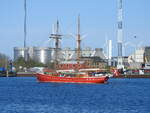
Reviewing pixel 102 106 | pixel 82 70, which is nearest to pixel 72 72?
pixel 82 70

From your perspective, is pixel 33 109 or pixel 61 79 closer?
pixel 33 109

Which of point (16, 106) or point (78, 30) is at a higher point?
point (78, 30)

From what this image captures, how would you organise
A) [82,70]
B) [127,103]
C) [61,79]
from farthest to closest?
[82,70] → [61,79] → [127,103]

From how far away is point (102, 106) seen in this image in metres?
57.9

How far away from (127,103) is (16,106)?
12189 mm

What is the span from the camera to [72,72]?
131 metres

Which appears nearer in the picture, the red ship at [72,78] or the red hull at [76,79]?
the red hull at [76,79]

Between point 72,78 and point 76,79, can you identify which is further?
point 72,78

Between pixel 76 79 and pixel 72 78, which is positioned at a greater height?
pixel 72 78

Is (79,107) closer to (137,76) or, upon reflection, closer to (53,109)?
(53,109)

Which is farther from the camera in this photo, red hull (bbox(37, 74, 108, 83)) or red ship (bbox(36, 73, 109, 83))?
red ship (bbox(36, 73, 109, 83))

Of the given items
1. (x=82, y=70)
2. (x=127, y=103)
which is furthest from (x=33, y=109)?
(x=82, y=70)

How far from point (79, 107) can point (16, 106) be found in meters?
6.10

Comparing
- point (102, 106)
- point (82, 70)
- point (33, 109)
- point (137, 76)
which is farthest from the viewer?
point (137, 76)
